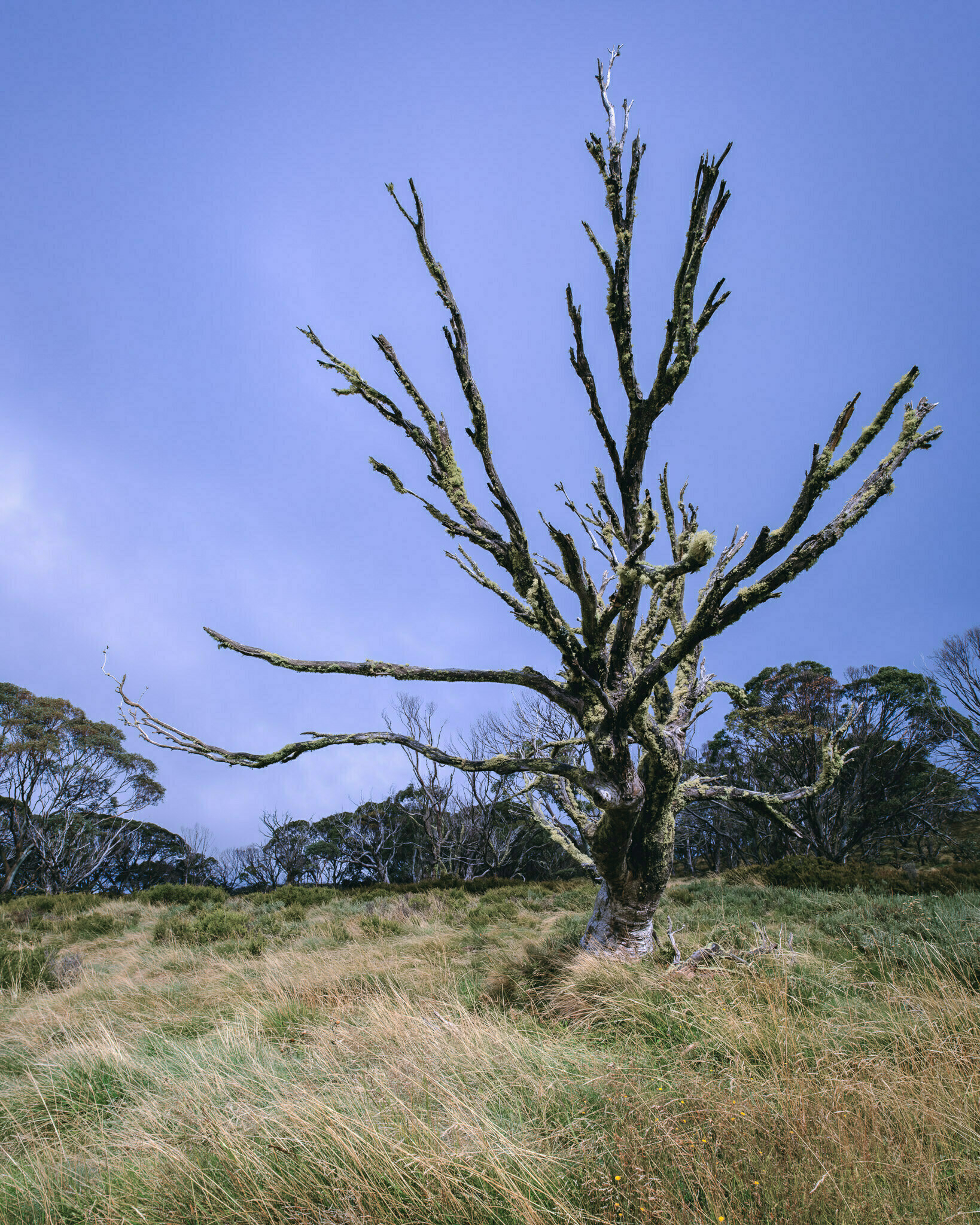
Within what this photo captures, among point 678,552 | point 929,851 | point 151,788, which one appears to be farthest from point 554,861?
point 678,552

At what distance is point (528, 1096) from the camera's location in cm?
269

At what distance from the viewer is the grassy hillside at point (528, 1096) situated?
1.94 meters

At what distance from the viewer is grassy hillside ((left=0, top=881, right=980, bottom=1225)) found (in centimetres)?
194

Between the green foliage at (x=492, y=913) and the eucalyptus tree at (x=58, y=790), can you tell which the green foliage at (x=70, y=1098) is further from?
the eucalyptus tree at (x=58, y=790)

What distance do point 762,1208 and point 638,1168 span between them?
40 cm

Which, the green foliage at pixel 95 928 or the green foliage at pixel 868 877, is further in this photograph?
the green foliage at pixel 95 928

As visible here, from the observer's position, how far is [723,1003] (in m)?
3.36

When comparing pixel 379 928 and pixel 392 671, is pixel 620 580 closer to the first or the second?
pixel 392 671

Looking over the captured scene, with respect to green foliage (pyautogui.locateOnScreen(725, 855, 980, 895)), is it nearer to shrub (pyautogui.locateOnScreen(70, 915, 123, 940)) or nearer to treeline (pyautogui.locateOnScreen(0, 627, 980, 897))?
treeline (pyautogui.locateOnScreen(0, 627, 980, 897))

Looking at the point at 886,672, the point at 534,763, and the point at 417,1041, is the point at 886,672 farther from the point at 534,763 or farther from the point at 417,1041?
the point at 417,1041

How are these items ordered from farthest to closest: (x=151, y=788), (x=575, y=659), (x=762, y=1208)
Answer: (x=151, y=788) < (x=575, y=659) < (x=762, y=1208)

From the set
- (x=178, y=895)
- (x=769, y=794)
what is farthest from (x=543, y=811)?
(x=178, y=895)

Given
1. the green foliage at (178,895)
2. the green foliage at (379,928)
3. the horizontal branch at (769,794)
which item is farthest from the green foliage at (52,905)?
the horizontal branch at (769,794)

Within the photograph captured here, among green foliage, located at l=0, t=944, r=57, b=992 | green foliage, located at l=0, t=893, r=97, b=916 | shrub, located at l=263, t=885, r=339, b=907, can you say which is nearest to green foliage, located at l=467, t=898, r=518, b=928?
shrub, located at l=263, t=885, r=339, b=907
